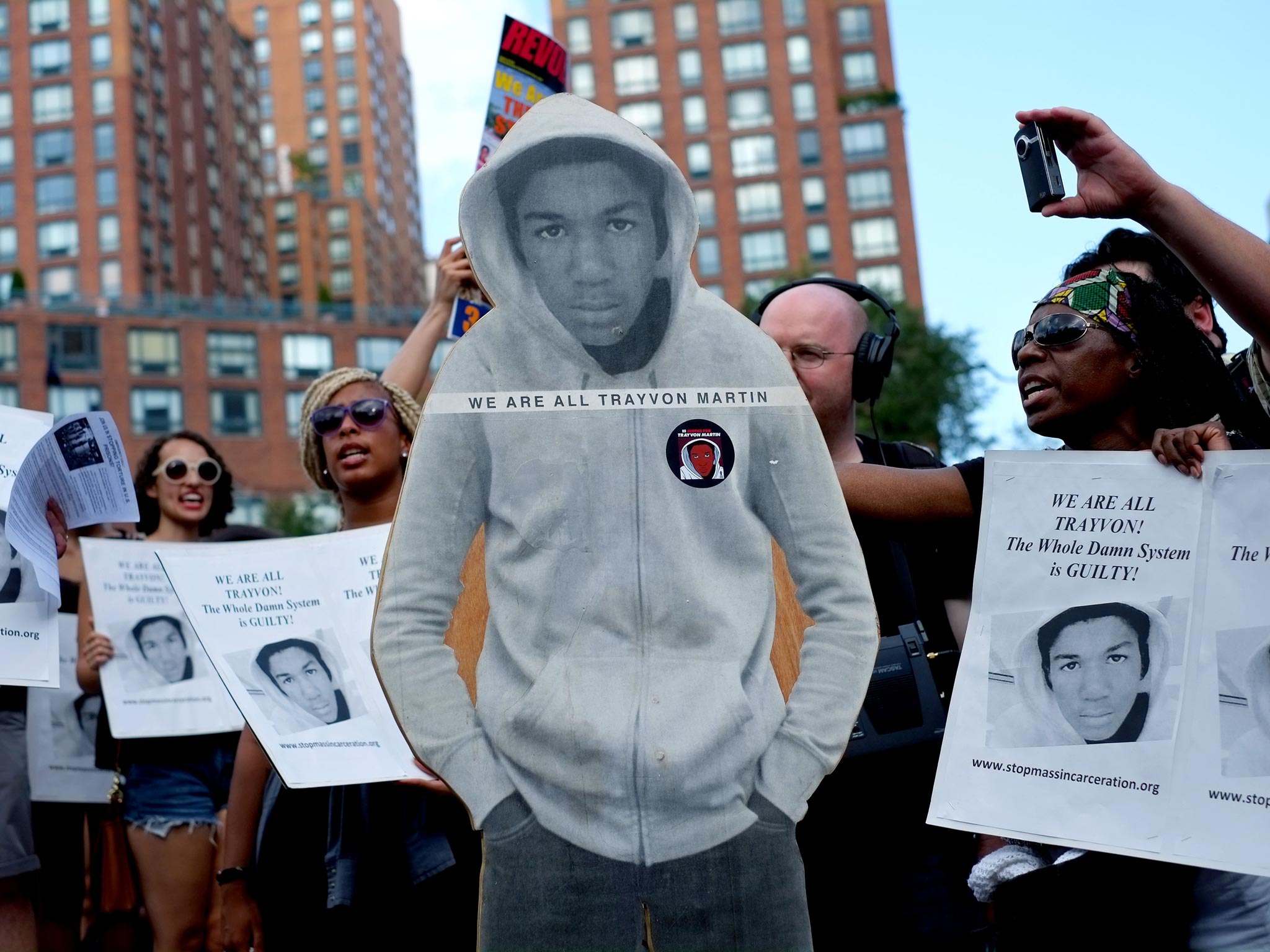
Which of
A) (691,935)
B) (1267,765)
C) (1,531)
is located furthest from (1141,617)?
(1,531)

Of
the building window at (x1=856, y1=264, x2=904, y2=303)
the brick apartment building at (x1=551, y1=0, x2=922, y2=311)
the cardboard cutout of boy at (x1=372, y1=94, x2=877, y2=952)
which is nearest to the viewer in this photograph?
the cardboard cutout of boy at (x1=372, y1=94, x2=877, y2=952)

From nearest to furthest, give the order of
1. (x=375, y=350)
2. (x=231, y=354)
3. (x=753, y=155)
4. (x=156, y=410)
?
(x=156, y=410) < (x=231, y=354) < (x=375, y=350) < (x=753, y=155)

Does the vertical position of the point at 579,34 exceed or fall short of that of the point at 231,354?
it exceeds it

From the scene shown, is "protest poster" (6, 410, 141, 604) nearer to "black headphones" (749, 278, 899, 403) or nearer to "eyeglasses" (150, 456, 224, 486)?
"eyeglasses" (150, 456, 224, 486)

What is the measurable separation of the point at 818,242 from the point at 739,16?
1158 cm

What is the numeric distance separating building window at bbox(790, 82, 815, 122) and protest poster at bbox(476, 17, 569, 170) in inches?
2326

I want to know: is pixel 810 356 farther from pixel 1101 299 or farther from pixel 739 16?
pixel 739 16

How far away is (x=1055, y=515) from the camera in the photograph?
263cm

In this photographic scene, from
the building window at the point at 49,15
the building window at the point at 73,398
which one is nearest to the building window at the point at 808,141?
the building window at the point at 73,398

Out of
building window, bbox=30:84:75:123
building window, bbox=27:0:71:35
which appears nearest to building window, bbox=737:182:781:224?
building window, bbox=30:84:75:123

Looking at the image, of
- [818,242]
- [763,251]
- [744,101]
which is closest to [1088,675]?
[763,251]

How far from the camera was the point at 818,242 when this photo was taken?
59438mm

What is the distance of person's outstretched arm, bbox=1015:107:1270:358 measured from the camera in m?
2.53

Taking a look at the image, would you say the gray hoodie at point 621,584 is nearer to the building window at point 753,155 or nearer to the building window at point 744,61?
the building window at point 753,155
